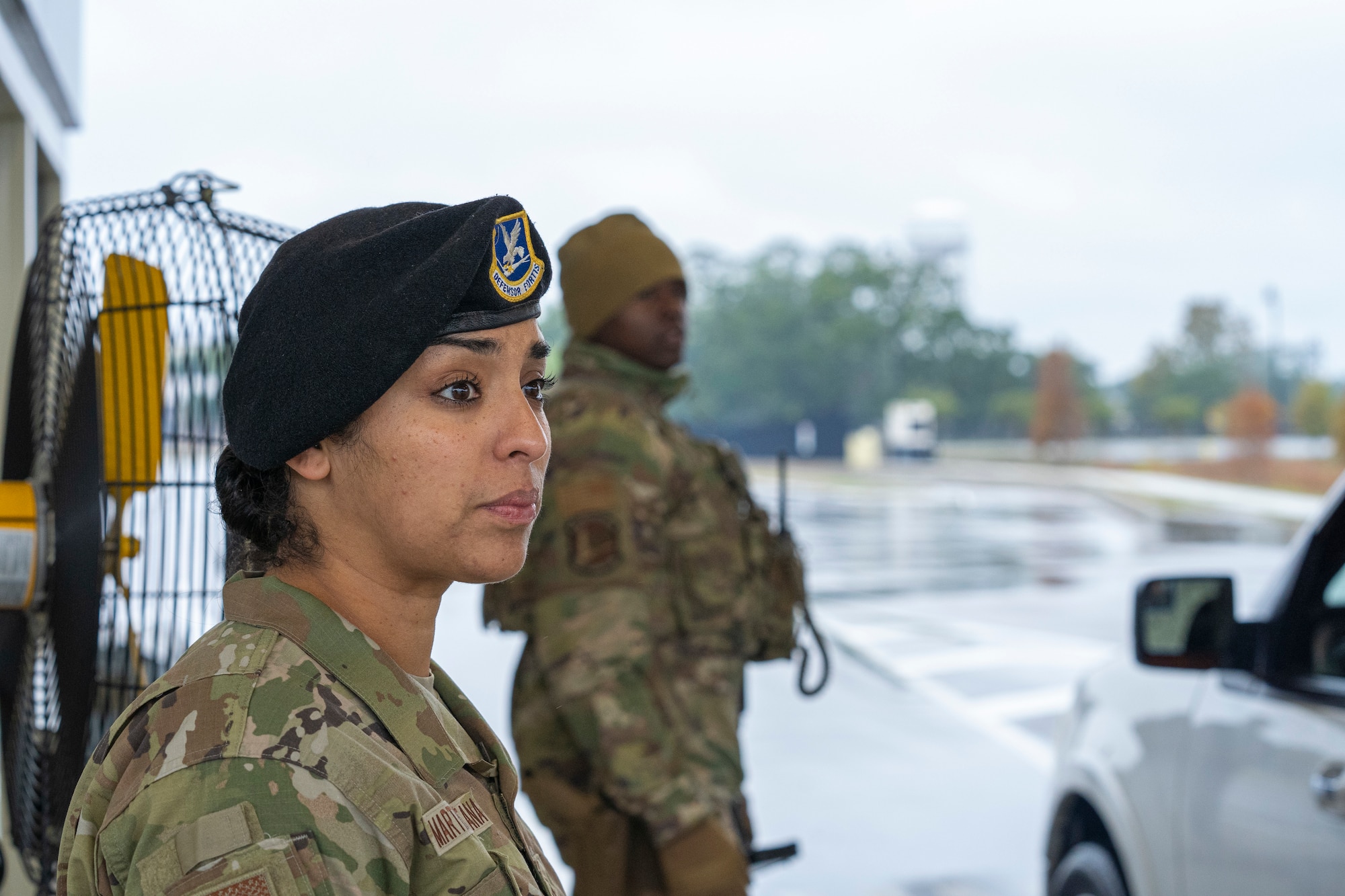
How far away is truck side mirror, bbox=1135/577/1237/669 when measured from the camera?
220 centimetres

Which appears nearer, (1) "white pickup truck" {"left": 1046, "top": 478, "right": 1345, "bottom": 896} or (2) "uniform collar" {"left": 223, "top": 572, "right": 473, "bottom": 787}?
(2) "uniform collar" {"left": 223, "top": 572, "right": 473, "bottom": 787}

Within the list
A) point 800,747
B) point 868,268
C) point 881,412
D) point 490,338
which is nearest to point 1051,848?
point 490,338

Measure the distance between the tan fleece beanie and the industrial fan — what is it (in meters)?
0.91

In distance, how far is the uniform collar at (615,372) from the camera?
2.55 metres

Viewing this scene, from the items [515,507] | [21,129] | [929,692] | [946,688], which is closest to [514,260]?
[515,507]

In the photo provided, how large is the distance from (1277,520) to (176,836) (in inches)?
837

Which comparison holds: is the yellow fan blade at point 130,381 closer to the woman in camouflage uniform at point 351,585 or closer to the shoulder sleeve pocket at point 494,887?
the woman in camouflage uniform at point 351,585

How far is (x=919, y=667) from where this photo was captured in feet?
26.7

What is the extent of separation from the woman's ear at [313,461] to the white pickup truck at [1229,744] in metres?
1.60

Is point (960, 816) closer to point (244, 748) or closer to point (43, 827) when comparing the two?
point (43, 827)

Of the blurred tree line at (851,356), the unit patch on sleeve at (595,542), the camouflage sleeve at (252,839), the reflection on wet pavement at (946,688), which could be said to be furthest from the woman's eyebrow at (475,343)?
the blurred tree line at (851,356)

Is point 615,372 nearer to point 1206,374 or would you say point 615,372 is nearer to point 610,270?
point 610,270

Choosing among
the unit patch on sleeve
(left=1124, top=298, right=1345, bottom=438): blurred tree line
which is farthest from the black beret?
(left=1124, top=298, right=1345, bottom=438): blurred tree line

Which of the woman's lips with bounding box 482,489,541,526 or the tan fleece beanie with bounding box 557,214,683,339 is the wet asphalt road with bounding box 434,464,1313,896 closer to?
the tan fleece beanie with bounding box 557,214,683,339
